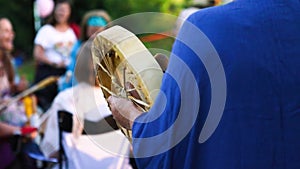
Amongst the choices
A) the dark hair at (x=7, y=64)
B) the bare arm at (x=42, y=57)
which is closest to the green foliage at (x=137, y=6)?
the bare arm at (x=42, y=57)

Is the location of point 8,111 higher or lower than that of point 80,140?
lower

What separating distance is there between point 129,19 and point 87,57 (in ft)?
3.45

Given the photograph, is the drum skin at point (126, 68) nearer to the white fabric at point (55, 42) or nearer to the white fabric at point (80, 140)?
the white fabric at point (80, 140)

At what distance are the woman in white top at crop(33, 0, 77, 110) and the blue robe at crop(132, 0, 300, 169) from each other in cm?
440

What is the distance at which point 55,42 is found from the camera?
584 cm

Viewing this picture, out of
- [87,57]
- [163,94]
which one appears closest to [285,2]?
[163,94]

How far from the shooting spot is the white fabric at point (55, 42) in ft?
19.2

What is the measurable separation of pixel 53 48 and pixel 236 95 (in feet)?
15.1

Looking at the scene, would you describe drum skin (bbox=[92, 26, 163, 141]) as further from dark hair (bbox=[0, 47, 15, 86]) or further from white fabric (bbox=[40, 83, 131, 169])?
dark hair (bbox=[0, 47, 15, 86])

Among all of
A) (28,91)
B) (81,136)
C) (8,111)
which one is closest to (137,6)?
(28,91)

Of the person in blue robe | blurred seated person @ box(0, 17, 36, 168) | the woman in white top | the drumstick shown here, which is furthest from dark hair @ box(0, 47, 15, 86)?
the person in blue robe

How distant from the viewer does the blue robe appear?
4.76ft

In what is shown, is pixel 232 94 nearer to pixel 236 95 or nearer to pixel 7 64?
pixel 236 95

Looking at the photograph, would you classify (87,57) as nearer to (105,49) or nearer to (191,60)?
(105,49)
